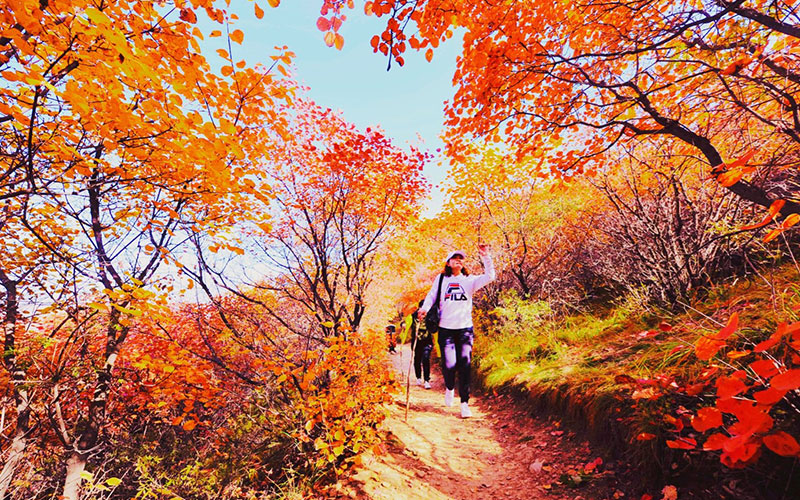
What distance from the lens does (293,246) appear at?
19.2ft

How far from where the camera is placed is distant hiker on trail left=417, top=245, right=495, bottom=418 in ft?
15.8

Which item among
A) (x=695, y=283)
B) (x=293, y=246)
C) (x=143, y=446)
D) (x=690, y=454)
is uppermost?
(x=293, y=246)

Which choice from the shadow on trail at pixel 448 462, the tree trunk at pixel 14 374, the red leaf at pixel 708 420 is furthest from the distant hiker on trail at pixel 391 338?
the red leaf at pixel 708 420

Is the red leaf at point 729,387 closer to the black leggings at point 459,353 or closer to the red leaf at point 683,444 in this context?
the red leaf at point 683,444

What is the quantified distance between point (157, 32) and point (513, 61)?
155 inches

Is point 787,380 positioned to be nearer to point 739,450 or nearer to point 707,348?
point 707,348

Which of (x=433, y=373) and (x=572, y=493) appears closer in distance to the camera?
(x=572, y=493)

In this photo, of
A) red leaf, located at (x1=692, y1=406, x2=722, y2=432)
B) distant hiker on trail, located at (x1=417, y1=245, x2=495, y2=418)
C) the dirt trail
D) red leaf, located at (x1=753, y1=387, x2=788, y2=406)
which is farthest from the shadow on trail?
red leaf, located at (x1=753, y1=387, x2=788, y2=406)

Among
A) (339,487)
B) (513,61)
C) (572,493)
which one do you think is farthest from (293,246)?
(572,493)

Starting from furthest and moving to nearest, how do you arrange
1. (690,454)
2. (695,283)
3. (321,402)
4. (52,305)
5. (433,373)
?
(433,373) → (695,283) → (52,305) → (321,402) → (690,454)

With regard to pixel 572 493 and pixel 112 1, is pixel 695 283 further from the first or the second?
pixel 112 1

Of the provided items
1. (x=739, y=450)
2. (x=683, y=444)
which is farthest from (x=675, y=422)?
(x=739, y=450)

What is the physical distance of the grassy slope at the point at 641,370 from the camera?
2269mm

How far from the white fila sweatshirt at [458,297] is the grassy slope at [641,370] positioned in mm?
1539
